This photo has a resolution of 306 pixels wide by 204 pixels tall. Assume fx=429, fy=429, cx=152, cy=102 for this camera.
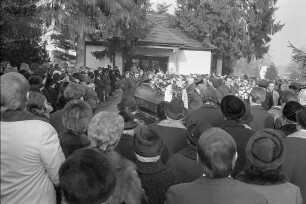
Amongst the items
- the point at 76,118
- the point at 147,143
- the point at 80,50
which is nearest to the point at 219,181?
the point at 147,143

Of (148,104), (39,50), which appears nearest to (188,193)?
(148,104)

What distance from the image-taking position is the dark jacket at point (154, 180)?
12.0ft

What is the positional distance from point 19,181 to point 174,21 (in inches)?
1483

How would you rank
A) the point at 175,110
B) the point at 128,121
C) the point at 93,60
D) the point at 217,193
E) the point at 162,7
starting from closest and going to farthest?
the point at 217,193
the point at 128,121
the point at 175,110
the point at 93,60
the point at 162,7

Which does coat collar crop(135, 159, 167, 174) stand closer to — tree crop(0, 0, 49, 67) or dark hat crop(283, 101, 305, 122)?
dark hat crop(283, 101, 305, 122)

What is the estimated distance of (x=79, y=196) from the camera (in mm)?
2535

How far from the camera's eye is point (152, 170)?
12.1 ft

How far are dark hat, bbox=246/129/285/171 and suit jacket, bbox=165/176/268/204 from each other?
328 millimetres

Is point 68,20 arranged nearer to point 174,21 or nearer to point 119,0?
point 119,0

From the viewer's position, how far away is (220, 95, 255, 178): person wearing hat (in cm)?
500

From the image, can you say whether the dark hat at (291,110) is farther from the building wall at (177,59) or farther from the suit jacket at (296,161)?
the building wall at (177,59)

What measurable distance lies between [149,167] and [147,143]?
210mm

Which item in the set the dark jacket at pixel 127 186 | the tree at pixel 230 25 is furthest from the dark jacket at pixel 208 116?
the tree at pixel 230 25

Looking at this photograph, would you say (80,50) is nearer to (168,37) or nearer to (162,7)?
(168,37)
